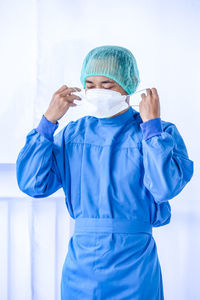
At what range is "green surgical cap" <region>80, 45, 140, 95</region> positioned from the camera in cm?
131

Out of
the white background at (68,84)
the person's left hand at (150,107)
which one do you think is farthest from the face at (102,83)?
the white background at (68,84)

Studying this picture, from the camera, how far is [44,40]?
1.82 meters

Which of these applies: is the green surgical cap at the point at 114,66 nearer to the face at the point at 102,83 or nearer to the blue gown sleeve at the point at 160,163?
the face at the point at 102,83

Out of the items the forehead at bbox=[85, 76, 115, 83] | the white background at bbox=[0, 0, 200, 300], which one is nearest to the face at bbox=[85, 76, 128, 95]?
the forehead at bbox=[85, 76, 115, 83]

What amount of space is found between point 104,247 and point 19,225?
0.81 m

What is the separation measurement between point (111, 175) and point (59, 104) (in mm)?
292

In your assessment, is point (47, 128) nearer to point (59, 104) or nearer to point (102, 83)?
point (59, 104)

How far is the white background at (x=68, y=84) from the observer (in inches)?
70.9

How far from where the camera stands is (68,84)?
6.00 ft

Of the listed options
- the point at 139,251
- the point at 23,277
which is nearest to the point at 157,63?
the point at 139,251

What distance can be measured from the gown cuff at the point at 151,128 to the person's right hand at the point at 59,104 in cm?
29

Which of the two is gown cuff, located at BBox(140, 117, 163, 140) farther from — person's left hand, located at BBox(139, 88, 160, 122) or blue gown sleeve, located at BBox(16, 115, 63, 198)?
blue gown sleeve, located at BBox(16, 115, 63, 198)

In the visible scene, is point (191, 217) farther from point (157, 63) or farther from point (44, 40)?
point (44, 40)

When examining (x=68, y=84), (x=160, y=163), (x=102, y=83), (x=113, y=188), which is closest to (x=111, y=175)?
(x=113, y=188)
